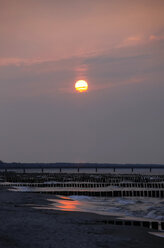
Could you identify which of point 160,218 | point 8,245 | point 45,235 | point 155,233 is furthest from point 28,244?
point 160,218

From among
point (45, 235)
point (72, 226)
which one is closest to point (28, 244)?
point (45, 235)

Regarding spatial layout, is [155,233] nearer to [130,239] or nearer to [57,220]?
[130,239]

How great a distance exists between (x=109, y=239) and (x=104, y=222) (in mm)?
4430

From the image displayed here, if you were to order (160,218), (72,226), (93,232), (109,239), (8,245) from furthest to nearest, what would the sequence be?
1. (160,218)
2. (72,226)
3. (93,232)
4. (109,239)
5. (8,245)

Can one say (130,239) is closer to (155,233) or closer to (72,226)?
(155,233)

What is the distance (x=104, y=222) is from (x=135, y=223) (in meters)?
1.36

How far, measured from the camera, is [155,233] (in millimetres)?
16062

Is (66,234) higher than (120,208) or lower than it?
lower

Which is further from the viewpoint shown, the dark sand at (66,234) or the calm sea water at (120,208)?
the calm sea water at (120,208)

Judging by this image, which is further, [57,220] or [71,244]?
[57,220]

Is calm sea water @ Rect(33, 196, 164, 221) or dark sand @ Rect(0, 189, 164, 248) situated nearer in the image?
dark sand @ Rect(0, 189, 164, 248)

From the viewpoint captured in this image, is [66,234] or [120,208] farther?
[120,208]

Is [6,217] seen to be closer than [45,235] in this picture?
No

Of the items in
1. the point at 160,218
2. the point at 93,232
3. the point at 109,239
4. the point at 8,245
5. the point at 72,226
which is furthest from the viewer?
the point at 160,218
